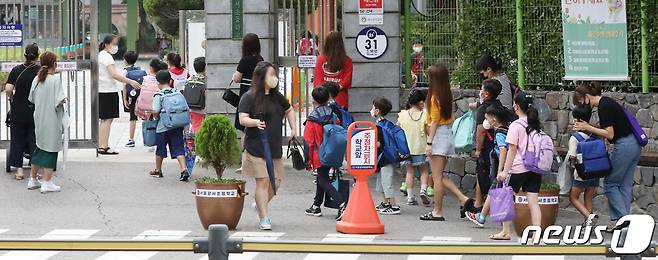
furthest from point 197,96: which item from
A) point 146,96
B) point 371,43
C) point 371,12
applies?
point 371,12

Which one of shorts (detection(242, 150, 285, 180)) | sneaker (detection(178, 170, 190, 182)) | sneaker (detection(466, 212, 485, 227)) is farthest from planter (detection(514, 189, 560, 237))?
sneaker (detection(178, 170, 190, 182))

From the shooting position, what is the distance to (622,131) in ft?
45.3

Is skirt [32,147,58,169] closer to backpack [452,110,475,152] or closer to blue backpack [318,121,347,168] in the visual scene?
blue backpack [318,121,347,168]

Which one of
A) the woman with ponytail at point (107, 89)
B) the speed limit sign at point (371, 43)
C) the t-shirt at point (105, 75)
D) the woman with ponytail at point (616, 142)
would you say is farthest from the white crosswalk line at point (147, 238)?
the t-shirt at point (105, 75)

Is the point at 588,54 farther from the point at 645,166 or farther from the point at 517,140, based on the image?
the point at 517,140

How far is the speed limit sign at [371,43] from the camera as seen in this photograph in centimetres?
1822

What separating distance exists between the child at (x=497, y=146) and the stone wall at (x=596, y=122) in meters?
1.64

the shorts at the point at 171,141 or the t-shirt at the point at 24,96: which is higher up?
the t-shirt at the point at 24,96

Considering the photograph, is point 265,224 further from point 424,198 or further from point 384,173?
point 424,198

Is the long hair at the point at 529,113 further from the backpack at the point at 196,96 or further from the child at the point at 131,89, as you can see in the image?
the child at the point at 131,89

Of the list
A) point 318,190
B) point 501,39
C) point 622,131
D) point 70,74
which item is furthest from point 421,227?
point 70,74

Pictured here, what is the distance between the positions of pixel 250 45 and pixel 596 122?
13.9ft

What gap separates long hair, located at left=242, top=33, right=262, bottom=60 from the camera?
17.5 meters

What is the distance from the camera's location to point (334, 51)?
1730cm
